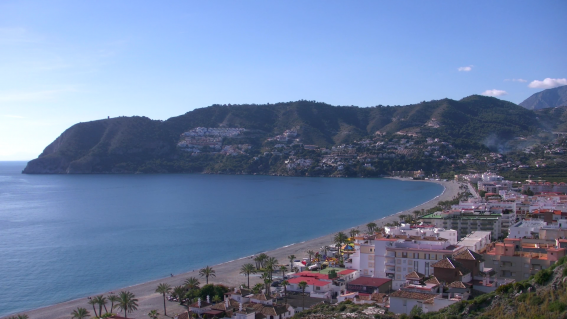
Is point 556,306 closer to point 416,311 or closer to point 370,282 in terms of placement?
point 416,311

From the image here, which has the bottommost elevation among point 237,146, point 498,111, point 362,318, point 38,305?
point 38,305

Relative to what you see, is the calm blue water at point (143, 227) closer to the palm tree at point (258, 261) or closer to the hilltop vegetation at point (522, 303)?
the palm tree at point (258, 261)

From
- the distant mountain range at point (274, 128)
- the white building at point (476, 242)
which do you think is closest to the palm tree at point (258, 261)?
the white building at point (476, 242)

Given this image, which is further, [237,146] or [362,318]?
[237,146]

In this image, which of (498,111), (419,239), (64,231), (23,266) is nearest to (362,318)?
(419,239)

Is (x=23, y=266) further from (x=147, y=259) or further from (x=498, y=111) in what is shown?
(x=498, y=111)

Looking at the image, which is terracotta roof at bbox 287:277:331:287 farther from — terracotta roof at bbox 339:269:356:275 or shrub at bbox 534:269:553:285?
shrub at bbox 534:269:553:285

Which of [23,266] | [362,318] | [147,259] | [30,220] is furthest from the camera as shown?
[30,220]
